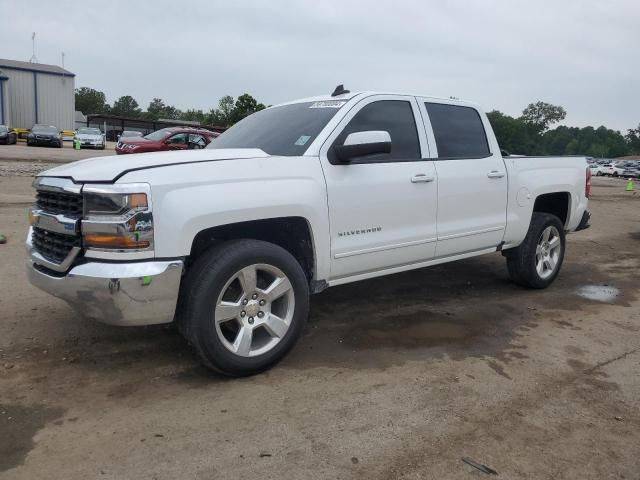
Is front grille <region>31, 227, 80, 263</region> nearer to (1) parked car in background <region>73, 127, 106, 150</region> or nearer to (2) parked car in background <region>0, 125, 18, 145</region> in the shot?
(2) parked car in background <region>0, 125, 18, 145</region>

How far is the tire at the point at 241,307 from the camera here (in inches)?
127

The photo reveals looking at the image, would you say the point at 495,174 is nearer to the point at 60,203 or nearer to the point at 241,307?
the point at 241,307

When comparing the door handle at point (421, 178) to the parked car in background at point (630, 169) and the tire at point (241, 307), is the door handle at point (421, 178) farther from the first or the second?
the parked car in background at point (630, 169)

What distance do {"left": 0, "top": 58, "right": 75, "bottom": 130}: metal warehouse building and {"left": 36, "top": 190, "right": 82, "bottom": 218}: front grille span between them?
2258 inches

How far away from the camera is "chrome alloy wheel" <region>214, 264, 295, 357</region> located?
3371 millimetres

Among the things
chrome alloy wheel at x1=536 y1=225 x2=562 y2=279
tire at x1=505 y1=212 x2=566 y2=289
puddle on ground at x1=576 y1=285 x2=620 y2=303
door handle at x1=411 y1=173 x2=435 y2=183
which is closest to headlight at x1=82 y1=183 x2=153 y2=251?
door handle at x1=411 y1=173 x2=435 y2=183

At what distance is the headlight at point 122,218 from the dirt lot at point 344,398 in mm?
943

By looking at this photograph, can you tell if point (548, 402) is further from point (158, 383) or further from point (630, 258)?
point (630, 258)

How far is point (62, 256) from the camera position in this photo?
3.30 m

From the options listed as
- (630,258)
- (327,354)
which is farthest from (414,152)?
(630,258)

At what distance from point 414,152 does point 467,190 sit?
0.67 m

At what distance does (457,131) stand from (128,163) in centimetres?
299

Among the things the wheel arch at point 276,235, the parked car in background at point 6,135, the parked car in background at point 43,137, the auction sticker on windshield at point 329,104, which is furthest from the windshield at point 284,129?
the parked car in background at point 6,135

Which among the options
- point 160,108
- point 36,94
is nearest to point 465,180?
point 36,94
